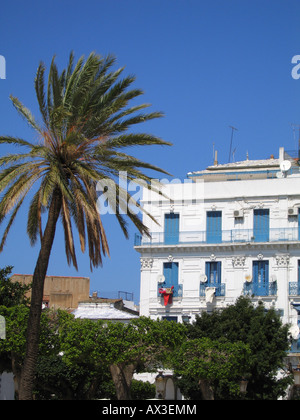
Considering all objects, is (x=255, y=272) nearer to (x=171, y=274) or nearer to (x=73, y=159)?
(x=171, y=274)

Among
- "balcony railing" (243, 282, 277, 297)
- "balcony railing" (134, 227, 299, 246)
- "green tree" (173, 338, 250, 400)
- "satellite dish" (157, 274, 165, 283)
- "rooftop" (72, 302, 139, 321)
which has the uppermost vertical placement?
"balcony railing" (134, 227, 299, 246)

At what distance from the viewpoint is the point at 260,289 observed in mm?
45250

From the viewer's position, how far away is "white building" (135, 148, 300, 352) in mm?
45531

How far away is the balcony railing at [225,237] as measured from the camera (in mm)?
Result: 45906

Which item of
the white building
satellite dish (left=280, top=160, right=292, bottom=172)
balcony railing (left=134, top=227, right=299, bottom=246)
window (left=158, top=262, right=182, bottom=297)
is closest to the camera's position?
the white building

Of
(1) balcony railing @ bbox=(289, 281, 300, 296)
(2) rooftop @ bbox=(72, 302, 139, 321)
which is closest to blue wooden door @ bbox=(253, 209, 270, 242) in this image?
(1) balcony railing @ bbox=(289, 281, 300, 296)

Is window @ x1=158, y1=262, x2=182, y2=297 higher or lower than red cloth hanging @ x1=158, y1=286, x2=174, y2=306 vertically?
higher

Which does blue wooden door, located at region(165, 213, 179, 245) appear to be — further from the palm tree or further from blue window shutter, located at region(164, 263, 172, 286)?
the palm tree

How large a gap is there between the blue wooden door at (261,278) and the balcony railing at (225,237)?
142 centimetres

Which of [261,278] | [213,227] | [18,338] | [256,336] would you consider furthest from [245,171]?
[18,338]

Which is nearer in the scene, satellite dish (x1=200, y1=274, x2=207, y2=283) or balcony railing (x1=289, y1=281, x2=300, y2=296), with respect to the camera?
balcony railing (x1=289, y1=281, x2=300, y2=296)

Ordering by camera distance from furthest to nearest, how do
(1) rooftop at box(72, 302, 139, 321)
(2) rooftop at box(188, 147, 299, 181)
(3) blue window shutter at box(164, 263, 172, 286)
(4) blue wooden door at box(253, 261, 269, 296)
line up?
(2) rooftop at box(188, 147, 299, 181), (1) rooftop at box(72, 302, 139, 321), (3) blue window shutter at box(164, 263, 172, 286), (4) blue wooden door at box(253, 261, 269, 296)

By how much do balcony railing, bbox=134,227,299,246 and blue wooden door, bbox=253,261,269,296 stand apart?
142 centimetres

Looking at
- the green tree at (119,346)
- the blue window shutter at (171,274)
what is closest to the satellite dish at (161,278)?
the blue window shutter at (171,274)
